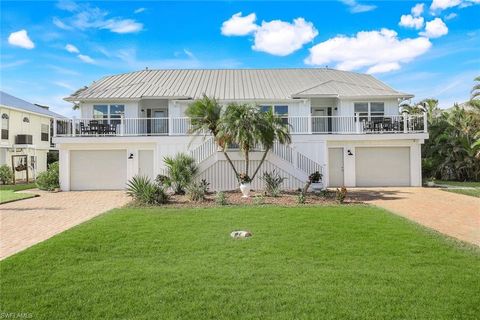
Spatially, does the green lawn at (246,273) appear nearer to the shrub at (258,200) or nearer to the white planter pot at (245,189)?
the shrub at (258,200)

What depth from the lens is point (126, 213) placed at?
38.9ft

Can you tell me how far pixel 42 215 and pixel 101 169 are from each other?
30.5 feet

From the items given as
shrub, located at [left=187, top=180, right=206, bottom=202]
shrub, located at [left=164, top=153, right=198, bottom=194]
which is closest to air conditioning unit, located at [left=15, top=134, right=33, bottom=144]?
shrub, located at [left=164, top=153, right=198, bottom=194]

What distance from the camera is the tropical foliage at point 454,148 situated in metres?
24.9

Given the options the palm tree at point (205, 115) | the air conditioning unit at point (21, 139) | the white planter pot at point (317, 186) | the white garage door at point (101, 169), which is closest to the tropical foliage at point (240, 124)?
the palm tree at point (205, 115)

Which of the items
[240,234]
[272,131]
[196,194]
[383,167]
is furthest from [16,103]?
[240,234]

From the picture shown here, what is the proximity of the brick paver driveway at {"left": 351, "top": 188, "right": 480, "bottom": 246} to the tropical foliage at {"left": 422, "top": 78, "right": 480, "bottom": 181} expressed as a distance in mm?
8094

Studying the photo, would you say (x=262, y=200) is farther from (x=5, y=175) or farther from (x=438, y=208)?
(x=5, y=175)

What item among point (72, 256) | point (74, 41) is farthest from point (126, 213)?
point (74, 41)

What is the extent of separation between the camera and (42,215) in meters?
12.4

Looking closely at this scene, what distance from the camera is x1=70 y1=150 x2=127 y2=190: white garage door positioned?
842 inches

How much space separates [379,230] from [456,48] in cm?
1447

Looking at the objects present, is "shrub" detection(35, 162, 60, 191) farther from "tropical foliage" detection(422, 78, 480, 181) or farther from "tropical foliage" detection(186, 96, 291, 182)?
"tropical foliage" detection(422, 78, 480, 181)

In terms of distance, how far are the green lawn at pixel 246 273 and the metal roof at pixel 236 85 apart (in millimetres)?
14729
